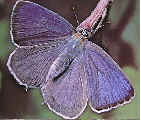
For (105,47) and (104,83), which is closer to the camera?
(104,83)

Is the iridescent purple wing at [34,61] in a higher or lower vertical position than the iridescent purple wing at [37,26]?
lower

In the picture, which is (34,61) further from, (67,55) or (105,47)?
(105,47)

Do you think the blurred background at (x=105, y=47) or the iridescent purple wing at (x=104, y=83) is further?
the blurred background at (x=105, y=47)

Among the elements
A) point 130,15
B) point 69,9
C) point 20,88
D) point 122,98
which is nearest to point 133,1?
point 130,15

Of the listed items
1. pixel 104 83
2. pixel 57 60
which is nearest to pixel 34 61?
pixel 57 60

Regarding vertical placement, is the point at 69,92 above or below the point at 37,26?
below

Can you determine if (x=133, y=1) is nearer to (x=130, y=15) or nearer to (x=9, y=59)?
(x=130, y=15)
